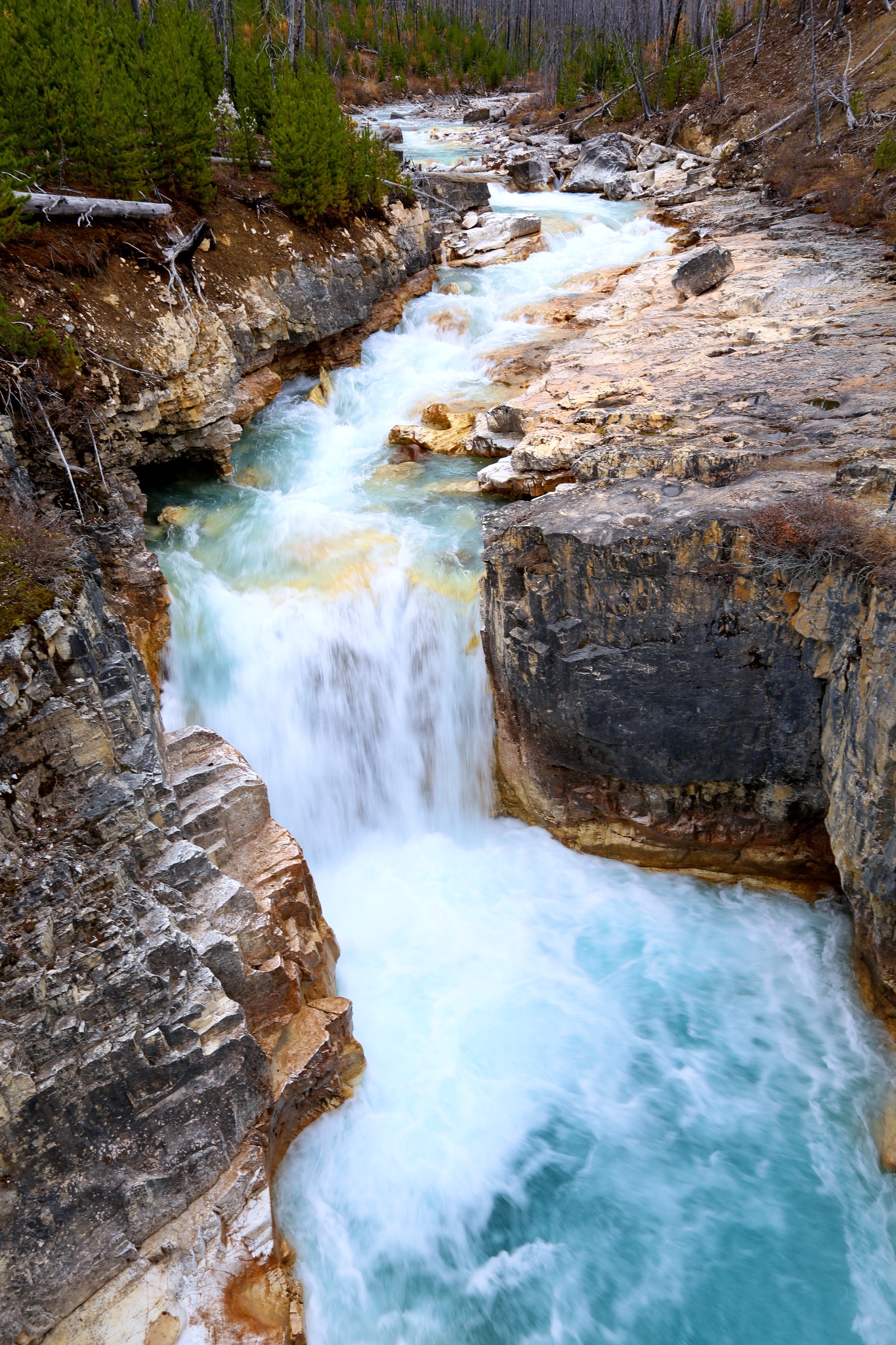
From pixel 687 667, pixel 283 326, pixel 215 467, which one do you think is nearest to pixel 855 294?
pixel 687 667

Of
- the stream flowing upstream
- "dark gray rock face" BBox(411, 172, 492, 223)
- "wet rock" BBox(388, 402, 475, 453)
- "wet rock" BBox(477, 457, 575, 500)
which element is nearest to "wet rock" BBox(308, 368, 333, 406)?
"wet rock" BBox(388, 402, 475, 453)

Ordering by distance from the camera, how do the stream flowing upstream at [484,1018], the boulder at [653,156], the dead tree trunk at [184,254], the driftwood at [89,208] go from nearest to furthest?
the stream flowing upstream at [484,1018]
the driftwood at [89,208]
the dead tree trunk at [184,254]
the boulder at [653,156]

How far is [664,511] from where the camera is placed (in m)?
7.71

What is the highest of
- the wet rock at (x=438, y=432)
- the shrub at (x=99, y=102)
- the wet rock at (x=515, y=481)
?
the shrub at (x=99, y=102)

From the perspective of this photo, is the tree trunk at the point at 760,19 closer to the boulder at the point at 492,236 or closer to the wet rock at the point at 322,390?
the boulder at the point at 492,236

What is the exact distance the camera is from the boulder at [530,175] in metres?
24.4

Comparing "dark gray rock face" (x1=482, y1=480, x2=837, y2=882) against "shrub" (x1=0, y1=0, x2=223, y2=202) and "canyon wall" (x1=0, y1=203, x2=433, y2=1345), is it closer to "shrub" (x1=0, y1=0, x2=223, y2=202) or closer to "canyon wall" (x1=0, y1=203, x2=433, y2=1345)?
"canyon wall" (x1=0, y1=203, x2=433, y2=1345)

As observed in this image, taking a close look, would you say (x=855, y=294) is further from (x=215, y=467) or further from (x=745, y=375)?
(x=215, y=467)

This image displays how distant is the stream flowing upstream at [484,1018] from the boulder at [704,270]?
6.07 metres

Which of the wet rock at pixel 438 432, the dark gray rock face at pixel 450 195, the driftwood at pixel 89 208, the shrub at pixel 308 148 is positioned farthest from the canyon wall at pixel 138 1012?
the dark gray rock face at pixel 450 195

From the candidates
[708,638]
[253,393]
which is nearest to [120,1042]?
[708,638]

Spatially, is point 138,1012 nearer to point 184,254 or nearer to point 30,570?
point 30,570

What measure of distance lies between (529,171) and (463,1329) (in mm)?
27697

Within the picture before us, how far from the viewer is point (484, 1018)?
7445mm
